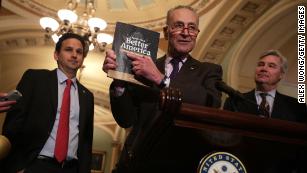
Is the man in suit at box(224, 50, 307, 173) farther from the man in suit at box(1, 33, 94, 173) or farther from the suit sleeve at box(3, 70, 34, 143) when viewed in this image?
the suit sleeve at box(3, 70, 34, 143)

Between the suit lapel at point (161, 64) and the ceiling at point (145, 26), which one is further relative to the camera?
the ceiling at point (145, 26)

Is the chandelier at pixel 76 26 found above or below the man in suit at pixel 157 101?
above

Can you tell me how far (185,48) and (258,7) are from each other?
17.5ft

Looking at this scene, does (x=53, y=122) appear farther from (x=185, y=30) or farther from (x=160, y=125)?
(x=160, y=125)

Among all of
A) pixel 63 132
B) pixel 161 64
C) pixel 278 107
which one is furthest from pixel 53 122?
pixel 278 107

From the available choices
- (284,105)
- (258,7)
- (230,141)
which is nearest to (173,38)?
(230,141)

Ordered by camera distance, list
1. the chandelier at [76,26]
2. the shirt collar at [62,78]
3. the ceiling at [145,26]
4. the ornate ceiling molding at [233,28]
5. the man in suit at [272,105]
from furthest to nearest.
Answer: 1. the chandelier at [76,26]
2. the ceiling at [145,26]
3. the ornate ceiling molding at [233,28]
4. the shirt collar at [62,78]
5. the man in suit at [272,105]

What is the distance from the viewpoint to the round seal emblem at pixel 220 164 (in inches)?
39.9

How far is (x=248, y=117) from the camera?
3.31ft

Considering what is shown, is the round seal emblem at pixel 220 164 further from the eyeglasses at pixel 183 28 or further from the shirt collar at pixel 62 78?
the shirt collar at pixel 62 78

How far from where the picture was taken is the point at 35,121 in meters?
2.17

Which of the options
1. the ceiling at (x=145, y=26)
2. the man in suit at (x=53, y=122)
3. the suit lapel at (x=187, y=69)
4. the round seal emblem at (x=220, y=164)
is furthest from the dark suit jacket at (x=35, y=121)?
the ceiling at (x=145, y=26)

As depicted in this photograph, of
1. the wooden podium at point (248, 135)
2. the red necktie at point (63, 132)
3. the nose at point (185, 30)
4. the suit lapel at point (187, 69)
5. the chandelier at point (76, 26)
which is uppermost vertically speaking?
the chandelier at point (76, 26)

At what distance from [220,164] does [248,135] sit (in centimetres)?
11
